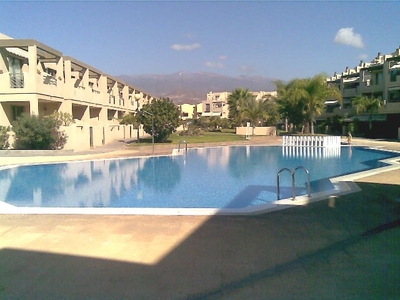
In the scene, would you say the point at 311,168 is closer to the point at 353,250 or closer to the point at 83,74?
the point at 353,250

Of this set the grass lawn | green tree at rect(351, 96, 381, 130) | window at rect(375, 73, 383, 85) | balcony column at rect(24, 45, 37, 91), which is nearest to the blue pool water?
balcony column at rect(24, 45, 37, 91)

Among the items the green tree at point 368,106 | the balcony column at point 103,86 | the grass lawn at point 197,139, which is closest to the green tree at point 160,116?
the grass lawn at point 197,139

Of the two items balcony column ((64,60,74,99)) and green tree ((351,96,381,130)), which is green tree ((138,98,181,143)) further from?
green tree ((351,96,381,130))

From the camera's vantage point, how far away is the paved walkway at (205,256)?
153 inches

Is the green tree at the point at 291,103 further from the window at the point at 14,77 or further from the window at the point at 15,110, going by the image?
the window at the point at 15,110

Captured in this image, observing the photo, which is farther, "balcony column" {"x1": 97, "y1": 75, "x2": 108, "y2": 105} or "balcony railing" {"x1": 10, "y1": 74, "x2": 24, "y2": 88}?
"balcony column" {"x1": 97, "y1": 75, "x2": 108, "y2": 105}

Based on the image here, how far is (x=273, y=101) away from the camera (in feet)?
162

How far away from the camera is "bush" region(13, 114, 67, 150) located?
68.1ft

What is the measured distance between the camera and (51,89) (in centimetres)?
2412

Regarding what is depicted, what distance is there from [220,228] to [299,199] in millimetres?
3134

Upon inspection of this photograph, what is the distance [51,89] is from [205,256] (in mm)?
23315

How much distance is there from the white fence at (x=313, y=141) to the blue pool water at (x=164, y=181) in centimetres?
622

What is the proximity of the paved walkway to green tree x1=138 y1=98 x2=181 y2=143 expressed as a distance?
21521 millimetres

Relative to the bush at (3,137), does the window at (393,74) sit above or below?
above
